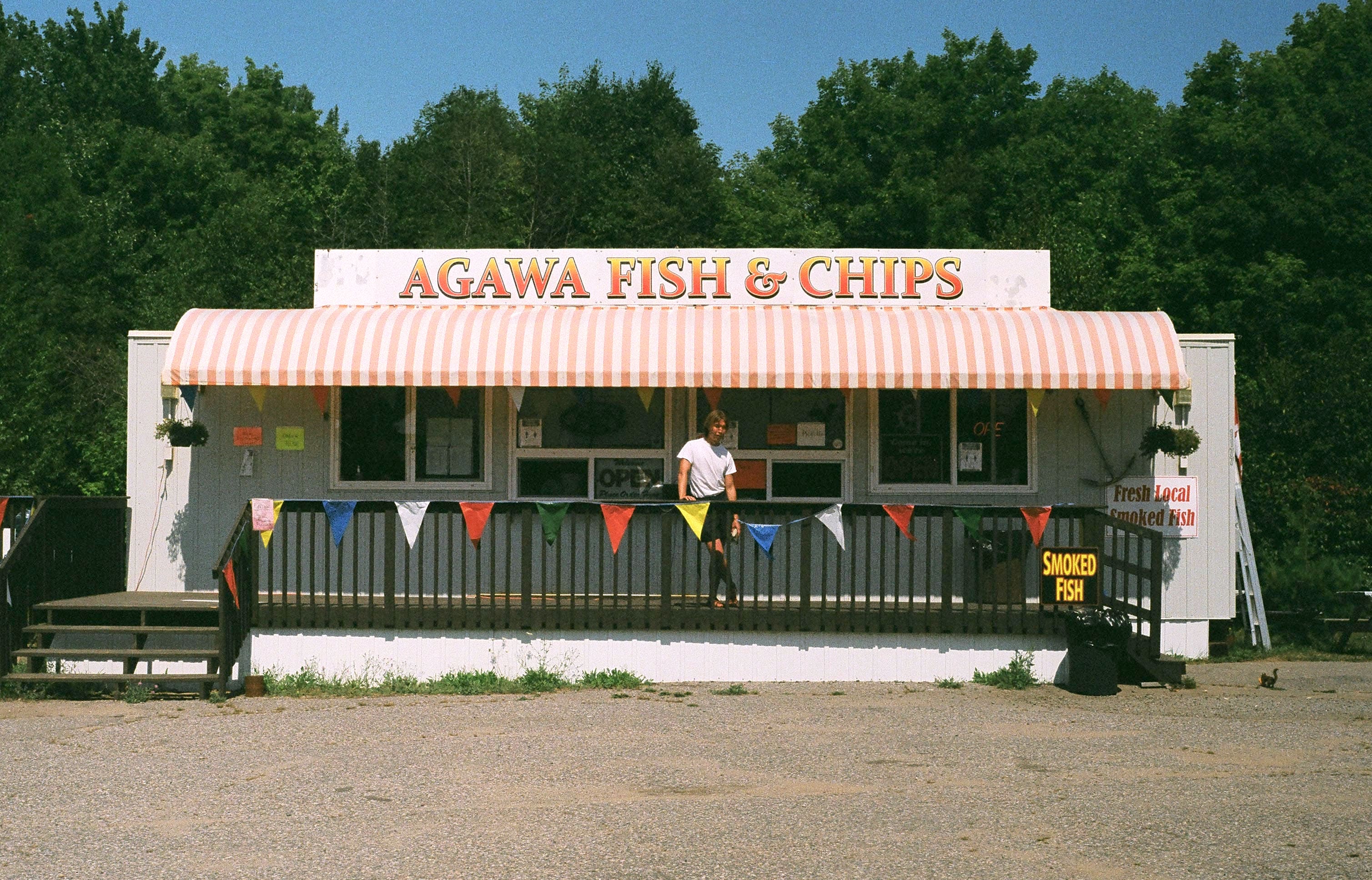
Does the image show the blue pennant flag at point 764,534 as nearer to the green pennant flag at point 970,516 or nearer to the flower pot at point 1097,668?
the green pennant flag at point 970,516

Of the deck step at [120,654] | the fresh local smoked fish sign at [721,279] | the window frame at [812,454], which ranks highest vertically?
the fresh local smoked fish sign at [721,279]

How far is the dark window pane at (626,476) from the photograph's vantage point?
13320 millimetres

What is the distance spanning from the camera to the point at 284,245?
35438 mm

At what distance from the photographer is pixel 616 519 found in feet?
38.5

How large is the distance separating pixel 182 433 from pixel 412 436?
6.66ft

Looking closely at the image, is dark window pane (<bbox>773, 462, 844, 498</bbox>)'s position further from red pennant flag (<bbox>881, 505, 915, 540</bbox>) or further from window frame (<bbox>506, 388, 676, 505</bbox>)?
red pennant flag (<bbox>881, 505, 915, 540</bbox>)

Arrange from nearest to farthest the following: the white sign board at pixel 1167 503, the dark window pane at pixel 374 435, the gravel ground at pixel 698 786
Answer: the gravel ground at pixel 698 786 < the white sign board at pixel 1167 503 < the dark window pane at pixel 374 435

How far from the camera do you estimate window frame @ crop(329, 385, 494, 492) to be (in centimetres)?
1329

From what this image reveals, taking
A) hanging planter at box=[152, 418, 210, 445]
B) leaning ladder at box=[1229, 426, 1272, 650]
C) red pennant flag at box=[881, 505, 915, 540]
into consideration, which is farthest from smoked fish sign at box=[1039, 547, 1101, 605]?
hanging planter at box=[152, 418, 210, 445]

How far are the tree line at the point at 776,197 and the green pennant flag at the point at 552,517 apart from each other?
8583 millimetres

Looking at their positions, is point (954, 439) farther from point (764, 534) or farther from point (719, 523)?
point (719, 523)

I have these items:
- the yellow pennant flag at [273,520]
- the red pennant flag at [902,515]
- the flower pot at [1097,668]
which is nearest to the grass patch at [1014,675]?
the flower pot at [1097,668]

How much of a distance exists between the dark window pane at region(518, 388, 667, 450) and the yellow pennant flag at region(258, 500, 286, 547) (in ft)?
8.31

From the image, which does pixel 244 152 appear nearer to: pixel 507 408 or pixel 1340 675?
pixel 507 408
